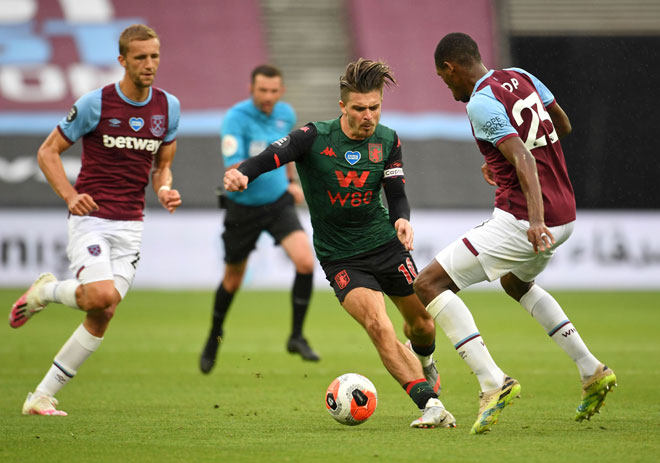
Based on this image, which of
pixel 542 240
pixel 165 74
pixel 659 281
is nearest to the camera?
pixel 542 240

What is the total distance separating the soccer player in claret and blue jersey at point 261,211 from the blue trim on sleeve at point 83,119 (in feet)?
9.21

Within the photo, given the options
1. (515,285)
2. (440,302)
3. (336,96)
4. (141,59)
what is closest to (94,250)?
(141,59)

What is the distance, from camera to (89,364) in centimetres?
968

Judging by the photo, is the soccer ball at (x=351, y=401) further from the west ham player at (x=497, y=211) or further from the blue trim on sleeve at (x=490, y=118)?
the blue trim on sleeve at (x=490, y=118)

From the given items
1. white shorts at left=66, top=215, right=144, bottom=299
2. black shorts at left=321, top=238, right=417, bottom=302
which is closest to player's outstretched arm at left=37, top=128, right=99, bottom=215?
white shorts at left=66, top=215, right=144, bottom=299

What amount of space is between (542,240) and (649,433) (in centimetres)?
121

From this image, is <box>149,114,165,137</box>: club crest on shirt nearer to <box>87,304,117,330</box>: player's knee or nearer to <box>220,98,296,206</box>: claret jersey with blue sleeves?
<box>87,304,117,330</box>: player's knee

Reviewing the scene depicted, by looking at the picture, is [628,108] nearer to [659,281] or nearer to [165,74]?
[659,281]

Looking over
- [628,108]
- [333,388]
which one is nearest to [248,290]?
[628,108]

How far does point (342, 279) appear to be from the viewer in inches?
251

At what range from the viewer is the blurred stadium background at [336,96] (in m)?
17.5

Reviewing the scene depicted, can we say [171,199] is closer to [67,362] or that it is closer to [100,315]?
[100,315]

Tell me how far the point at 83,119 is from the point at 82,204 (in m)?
0.63

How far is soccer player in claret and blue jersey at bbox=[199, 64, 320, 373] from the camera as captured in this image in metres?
9.66
